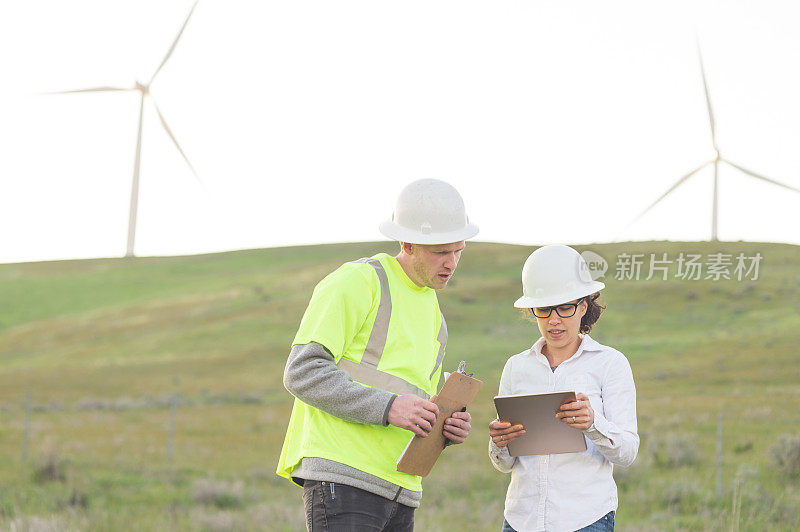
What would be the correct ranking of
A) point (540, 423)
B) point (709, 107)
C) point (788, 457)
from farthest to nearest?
1. point (709, 107)
2. point (788, 457)
3. point (540, 423)

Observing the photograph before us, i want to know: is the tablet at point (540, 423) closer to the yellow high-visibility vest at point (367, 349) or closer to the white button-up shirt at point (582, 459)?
the white button-up shirt at point (582, 459)

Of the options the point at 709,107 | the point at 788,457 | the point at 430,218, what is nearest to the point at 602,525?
the point at 430,218

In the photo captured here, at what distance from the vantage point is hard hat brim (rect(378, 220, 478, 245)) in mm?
3440

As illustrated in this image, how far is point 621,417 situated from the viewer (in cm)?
361

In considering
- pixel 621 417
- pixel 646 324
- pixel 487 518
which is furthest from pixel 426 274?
pixel 646 324

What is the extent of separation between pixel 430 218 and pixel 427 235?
0.22ft

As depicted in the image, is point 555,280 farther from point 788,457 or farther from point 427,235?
point 788,457

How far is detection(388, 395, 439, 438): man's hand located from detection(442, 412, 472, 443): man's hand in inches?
4.7

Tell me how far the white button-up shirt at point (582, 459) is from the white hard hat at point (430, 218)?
711mm

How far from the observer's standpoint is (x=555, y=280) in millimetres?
3797

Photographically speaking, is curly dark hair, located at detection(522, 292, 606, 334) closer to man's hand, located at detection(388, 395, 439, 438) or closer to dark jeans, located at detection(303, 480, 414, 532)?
man's hand, located at detection(388, 395, 439, 438)

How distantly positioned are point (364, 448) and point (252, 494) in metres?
10.6

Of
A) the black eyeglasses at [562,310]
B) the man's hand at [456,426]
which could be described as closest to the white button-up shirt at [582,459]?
the black eyeglasses at [562,310]

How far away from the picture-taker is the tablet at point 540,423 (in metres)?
3.46
